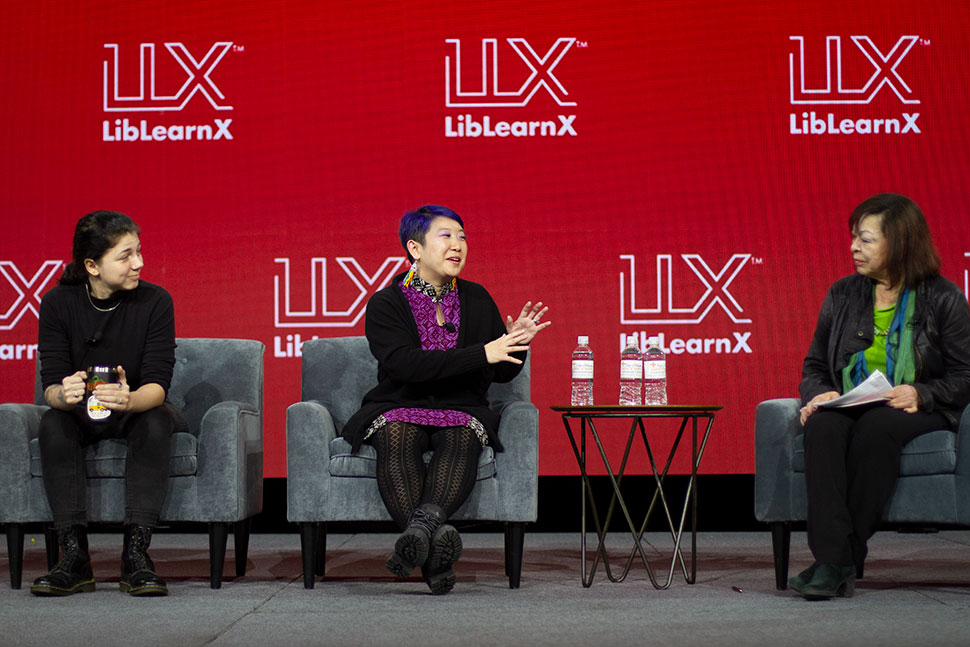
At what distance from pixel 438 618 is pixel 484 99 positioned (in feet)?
8.44

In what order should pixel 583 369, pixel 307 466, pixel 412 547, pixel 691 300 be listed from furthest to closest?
1. pixel 691 300
2. pixel 583 369
3. pixel 307 466
4. pixel 412 547

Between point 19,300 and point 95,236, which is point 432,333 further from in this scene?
point 19,300

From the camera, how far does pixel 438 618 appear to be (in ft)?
Answer: 9.11

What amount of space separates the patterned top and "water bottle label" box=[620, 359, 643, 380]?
1.83 ft

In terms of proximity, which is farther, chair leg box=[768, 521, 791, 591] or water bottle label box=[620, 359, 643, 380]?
water bottle label box=[620, 359, 643, 380]

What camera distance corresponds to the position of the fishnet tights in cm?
313

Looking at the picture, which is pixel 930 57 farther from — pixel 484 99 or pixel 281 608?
pixel 281 608

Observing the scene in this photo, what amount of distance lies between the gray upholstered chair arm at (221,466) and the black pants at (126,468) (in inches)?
5.3

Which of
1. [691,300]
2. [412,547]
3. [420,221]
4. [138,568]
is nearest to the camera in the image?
[412,547]

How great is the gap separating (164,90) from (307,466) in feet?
7.21

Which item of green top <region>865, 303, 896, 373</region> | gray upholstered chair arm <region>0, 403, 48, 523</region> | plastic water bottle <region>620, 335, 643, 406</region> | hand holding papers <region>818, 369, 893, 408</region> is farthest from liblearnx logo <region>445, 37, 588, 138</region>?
gray upholstered chair arm <region>0, 403, 48, 523</region>

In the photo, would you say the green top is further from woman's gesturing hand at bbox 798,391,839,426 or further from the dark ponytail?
the dark ponytail

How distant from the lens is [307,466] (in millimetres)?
3268

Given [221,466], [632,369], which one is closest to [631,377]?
[632,369]
